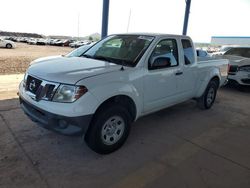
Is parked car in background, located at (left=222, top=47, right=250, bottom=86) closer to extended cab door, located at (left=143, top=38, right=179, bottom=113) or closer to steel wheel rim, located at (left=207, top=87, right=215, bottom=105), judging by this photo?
steel wheel rim, located at (left=207, top=87, right=215, bottom=105)

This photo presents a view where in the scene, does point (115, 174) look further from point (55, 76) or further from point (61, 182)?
point (55, 76)

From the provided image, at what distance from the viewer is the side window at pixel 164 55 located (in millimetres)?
4141

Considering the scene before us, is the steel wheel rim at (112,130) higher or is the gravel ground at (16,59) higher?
the steel wheel rim at (112,130)

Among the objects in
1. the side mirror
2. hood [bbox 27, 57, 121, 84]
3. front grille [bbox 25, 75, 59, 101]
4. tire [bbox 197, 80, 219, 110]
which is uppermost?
the side mirror

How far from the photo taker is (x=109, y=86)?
3.40 meters

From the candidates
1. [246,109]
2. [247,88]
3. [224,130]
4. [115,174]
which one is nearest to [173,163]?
[115,174]

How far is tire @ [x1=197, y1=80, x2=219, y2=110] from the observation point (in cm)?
612

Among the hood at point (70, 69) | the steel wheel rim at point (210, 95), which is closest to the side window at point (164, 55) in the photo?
the hood at point (70, 69)

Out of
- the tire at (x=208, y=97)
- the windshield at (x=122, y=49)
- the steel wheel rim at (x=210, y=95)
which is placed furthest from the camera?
the steel wheel rim at (x=210, y=95)

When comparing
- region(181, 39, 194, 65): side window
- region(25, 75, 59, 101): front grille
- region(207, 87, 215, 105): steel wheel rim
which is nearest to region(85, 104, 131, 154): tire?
region(25, 75, 59, 101): front grille

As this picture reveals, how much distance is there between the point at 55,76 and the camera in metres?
3.27

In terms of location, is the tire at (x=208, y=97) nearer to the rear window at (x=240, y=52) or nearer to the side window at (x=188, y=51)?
the side window at (x=188, y=51)

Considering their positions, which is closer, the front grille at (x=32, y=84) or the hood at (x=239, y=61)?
the front grille at (x=32, y=84)

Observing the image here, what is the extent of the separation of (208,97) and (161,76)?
255 cm
